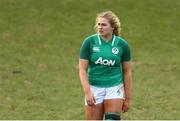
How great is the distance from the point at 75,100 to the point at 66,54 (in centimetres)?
419

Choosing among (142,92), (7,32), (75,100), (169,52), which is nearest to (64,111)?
(75,100)

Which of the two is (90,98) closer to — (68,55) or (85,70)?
(85,70)

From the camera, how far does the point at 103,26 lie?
677 cm

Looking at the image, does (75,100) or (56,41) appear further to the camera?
(56,41)

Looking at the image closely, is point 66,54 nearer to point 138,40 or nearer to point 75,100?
point 138,40

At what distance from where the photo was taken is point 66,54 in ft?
50.5

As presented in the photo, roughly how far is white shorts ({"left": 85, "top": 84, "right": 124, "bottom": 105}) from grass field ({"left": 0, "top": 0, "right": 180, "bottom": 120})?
11.0 feet

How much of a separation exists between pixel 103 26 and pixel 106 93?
32.3 inches

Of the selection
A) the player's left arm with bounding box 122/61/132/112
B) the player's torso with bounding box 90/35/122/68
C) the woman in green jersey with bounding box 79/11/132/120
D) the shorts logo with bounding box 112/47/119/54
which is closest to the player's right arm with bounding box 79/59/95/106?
the woman in green jersey with bounding box 79/11/132/120

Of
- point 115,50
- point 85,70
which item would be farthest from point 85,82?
point 115,50

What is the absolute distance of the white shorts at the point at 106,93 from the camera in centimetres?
686

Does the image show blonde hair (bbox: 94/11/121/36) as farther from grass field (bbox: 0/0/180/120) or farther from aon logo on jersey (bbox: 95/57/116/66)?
grass field (bbox: 0/0/180/120)

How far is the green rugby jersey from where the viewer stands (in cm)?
680

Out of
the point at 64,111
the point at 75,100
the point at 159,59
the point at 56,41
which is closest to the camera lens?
the point at 64,111
